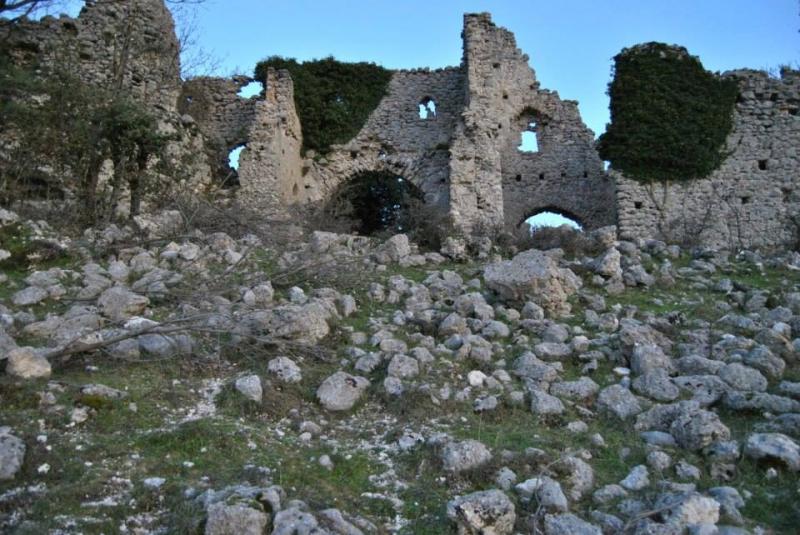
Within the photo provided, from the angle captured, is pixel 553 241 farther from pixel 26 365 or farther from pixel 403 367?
pixel 26 365

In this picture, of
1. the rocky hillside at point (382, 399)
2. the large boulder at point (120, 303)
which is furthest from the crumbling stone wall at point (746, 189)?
the large boulder at point (120, 303)

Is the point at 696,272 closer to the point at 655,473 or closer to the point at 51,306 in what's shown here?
the point at 655,473

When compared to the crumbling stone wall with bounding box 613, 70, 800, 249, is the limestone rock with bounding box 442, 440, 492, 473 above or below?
below

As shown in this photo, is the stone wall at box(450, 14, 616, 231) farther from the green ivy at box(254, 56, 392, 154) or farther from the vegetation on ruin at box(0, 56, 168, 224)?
the vegetation on ruin at box(0, 56, 168, 224)

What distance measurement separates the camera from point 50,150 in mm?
10656

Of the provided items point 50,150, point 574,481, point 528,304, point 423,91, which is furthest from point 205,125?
point 574,481

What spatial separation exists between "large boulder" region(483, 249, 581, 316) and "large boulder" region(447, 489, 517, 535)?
3601 mm

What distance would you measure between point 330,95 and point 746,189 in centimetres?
920

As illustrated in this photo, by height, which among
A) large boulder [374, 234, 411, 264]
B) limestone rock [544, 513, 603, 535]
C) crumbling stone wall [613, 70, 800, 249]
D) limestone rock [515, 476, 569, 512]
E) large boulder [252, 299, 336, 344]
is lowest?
limestone rock [544, 513, 603, 535]

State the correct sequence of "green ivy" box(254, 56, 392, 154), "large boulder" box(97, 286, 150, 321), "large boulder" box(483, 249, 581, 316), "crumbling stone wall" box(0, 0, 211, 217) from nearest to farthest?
"large boulder" box(97, 286, 150, 321)
"large boulder" box(483, 249, 581, 316)
"crumbling stone wall" box(0, 0, 211, 217)
"green ivy" box(254, 56, 392, 154)

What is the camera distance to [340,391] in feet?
16.8

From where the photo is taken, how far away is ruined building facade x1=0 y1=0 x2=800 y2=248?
1423cm

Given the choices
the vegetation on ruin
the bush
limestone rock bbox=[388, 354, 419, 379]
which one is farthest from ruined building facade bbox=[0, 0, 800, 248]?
limestone rock bbox=[388, 354, 419, 379]

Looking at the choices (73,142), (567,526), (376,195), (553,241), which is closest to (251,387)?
(567,526)
